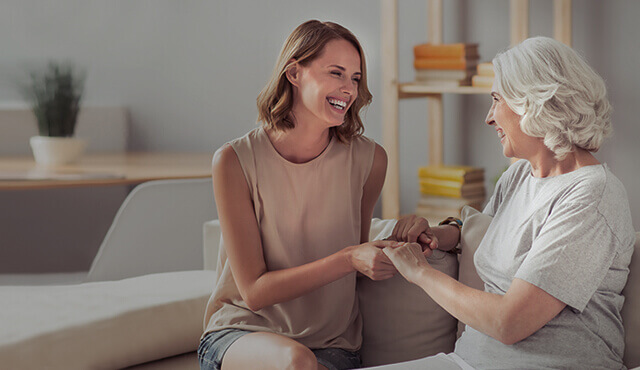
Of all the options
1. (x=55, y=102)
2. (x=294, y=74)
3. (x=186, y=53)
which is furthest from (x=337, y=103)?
(x=186, y=53)

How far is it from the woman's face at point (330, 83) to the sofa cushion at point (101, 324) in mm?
640

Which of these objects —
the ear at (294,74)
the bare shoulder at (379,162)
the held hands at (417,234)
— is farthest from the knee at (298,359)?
the ear at (294,74)

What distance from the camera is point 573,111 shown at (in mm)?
1273

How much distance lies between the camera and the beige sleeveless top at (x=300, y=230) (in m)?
1.57

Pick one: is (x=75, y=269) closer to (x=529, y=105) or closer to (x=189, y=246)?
(x=189, y=246)

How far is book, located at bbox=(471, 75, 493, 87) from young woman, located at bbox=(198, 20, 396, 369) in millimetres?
1319

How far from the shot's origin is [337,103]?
1545 mm

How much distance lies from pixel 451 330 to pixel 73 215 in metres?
3.14

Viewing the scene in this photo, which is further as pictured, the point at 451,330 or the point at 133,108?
the point at 133,108

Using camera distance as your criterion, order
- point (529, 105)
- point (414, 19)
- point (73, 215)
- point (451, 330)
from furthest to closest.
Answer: point (73, 215) → point (414, 19) → point (451, 330) → point (529, 105)

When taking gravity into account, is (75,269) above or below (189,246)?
below

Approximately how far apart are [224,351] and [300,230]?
0.31 metres

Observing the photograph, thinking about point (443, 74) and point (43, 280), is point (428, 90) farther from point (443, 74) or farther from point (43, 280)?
point (43, 280)

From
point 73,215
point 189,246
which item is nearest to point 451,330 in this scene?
point 189,246
